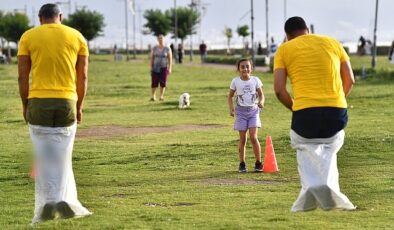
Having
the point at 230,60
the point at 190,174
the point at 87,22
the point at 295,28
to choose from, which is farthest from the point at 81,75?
the point at 87,22

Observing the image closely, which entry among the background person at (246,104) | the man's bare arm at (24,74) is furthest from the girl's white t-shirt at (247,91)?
the man's bare arm at (24,74)

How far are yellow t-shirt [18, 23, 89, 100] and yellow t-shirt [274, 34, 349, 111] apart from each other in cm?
200

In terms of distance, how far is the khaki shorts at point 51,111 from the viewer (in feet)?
31.9

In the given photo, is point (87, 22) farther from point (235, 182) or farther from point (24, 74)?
point (24, 74)

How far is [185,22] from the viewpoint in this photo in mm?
121125

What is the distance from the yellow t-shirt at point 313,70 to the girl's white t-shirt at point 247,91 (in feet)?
16.1

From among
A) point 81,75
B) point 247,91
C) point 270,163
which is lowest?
point 270,163

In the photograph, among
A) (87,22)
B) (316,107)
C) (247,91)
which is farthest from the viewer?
(87,22)

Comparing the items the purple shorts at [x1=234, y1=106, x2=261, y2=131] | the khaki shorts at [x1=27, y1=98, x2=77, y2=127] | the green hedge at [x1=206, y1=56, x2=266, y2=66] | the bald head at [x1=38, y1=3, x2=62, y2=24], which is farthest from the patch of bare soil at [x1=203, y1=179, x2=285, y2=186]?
the green hedge at [x1=206, y1=56, x2=266, y2=66]

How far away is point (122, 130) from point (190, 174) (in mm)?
7895

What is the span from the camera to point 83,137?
67.2 ft

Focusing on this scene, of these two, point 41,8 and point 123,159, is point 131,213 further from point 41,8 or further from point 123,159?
point 123,159

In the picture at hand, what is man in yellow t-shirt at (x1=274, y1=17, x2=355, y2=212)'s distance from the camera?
959cm

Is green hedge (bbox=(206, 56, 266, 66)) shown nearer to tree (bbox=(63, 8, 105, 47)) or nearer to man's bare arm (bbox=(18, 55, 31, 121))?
tree (bbox=(63, 8, 105, 47))
